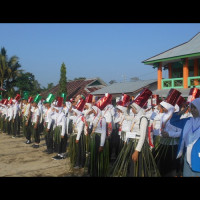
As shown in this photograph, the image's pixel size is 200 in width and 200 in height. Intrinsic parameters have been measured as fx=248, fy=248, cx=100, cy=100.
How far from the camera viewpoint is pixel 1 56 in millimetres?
31234

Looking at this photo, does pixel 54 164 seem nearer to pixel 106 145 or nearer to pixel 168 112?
pixel 106 145

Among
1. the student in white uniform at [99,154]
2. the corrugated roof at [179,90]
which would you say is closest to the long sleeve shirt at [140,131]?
the student in white uniform at [99,154]

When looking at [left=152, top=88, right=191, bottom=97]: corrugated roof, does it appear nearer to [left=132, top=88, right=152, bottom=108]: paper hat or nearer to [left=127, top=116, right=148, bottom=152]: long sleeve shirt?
[left=132, top=88, right=152, bottom=108]: paper hat

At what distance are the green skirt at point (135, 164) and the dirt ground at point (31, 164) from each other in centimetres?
162

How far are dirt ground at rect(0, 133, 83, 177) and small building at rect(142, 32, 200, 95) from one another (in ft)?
27.1

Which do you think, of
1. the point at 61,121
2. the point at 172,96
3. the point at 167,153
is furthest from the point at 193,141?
the point at 61,121

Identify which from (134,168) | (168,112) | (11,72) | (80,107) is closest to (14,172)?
(80,107)

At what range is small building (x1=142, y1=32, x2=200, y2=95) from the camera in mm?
13109

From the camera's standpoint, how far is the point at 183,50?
13875 millimetres

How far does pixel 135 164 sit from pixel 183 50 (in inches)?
452

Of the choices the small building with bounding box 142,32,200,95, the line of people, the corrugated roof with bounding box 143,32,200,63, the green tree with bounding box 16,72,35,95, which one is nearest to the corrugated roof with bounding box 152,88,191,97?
the small building with bounding box 142,32,200,95

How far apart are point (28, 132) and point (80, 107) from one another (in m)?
4.10

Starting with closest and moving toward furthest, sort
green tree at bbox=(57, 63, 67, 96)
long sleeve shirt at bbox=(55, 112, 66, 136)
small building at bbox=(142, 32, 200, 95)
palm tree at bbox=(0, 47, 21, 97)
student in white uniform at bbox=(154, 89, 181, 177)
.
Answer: student in white uniform at bbox=(154, 89, 181, 177), long sleeve shirt at bbox=(55, 112, 66, 136), small building at bbox=(142, 32, 200, 95), green tree at bbox=(57, 63, 67, 96), palm tree at bbox=(0, 47, 21, 97)

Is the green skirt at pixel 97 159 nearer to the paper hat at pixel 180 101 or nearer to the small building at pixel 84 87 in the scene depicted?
the paper hat at pixel 180 101
